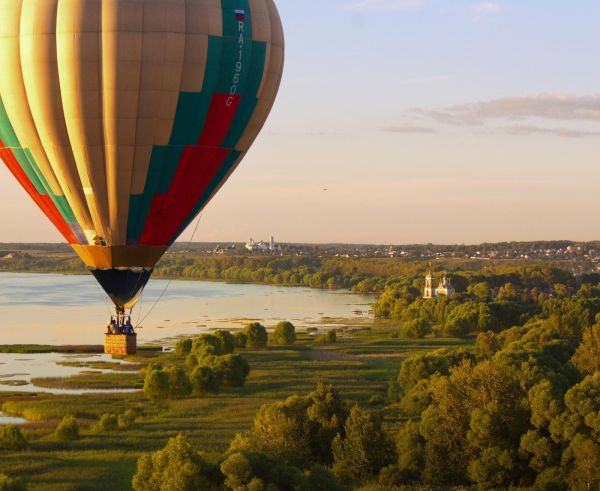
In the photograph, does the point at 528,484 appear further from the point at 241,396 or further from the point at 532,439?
the point at 241,396

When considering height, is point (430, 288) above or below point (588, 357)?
above

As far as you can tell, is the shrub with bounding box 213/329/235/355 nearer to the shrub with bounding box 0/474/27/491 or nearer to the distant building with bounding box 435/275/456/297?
the shrub with bounding box 0/474/27/491

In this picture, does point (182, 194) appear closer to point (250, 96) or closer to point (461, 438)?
point (250, 96)

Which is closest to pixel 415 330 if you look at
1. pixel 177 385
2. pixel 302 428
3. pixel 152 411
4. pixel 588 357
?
pixel 588 357

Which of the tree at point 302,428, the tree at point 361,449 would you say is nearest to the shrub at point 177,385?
the tree at point 302,428

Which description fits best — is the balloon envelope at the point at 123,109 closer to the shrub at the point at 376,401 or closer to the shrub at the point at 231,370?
the shrub at the point at 376,401

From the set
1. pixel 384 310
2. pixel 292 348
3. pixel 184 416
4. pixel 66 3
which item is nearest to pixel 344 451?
pixel 184 416

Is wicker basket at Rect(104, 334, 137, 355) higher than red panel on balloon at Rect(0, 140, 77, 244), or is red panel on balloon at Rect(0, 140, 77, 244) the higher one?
red panel on balloon at Rect(0, 140, 77, 244)

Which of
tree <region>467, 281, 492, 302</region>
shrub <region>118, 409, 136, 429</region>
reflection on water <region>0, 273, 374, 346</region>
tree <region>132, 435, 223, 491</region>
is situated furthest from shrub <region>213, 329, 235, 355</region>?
tree <region>467, 281, 492, 302</region>
